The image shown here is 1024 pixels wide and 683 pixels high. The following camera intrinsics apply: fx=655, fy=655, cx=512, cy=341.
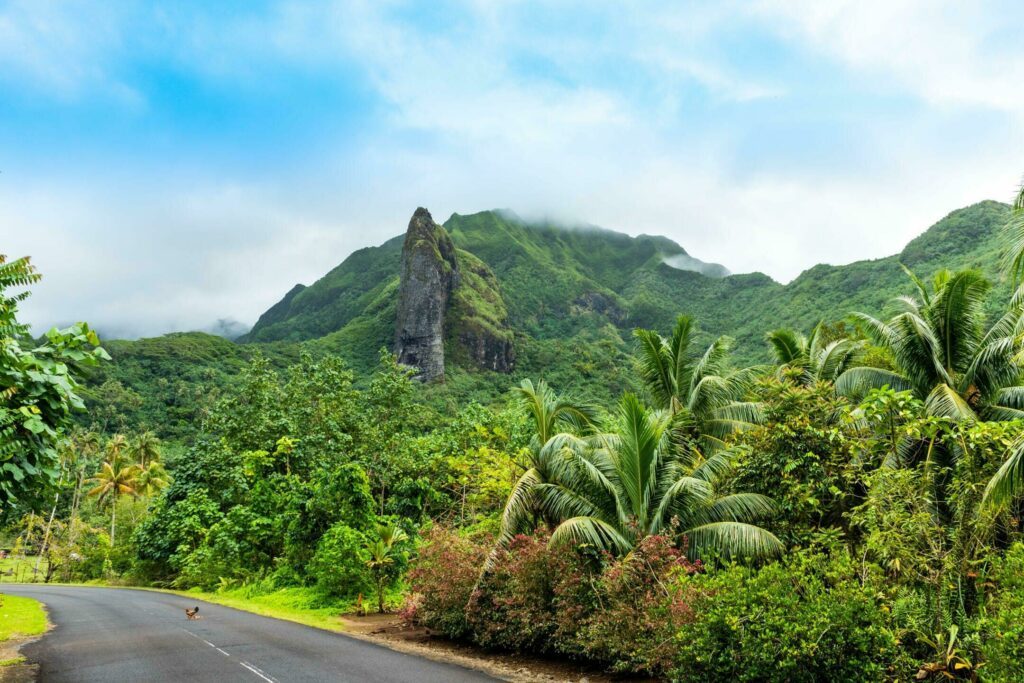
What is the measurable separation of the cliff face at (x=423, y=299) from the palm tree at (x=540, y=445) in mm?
86609

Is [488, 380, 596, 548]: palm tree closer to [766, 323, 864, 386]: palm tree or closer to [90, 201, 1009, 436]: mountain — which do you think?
[766, 323, 864, 386]: palm tree

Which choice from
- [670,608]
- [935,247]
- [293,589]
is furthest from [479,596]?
[935,247]

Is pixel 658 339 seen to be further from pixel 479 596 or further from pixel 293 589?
pixel 293 589

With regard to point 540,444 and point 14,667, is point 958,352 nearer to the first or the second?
point 540,444

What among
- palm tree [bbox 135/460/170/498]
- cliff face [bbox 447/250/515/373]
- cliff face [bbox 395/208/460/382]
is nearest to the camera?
palm tree [bbox 135/460/170/498]

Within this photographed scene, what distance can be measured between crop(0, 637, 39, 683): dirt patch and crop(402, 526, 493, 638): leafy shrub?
651 cm

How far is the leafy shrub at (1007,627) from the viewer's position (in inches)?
218

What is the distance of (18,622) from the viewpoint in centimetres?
1661

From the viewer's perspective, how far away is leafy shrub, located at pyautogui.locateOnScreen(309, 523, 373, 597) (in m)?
18.2

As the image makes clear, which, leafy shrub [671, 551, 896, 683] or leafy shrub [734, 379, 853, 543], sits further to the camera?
→ leafy shrub [734, 379, 853, 543]

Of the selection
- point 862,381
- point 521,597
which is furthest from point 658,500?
point 862,381

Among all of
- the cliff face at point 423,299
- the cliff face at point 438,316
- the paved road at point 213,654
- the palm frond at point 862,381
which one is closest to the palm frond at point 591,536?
the paved road at point 213,654

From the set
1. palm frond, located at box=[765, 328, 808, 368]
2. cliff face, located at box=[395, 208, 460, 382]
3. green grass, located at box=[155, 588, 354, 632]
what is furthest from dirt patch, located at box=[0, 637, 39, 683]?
cliff face, located at box=[395, 208, 460, 382]

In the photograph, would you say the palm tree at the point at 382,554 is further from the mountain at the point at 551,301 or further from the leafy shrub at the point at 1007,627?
the mountain at the point at 551,301
